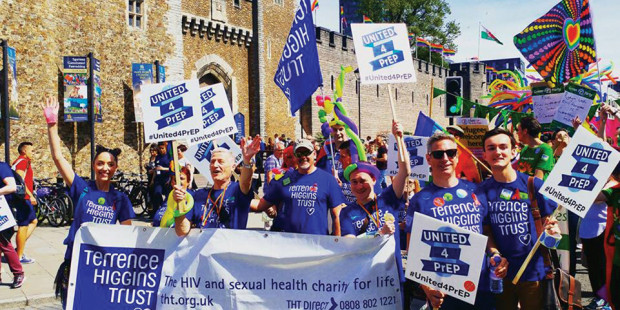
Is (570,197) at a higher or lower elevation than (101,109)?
→ lower

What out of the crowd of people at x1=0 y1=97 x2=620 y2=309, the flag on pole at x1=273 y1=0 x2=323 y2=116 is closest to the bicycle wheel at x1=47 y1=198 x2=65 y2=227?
the flag on pole at x1=273 y1=0 x2=323 y2=116

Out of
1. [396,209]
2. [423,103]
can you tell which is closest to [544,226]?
[396,209]

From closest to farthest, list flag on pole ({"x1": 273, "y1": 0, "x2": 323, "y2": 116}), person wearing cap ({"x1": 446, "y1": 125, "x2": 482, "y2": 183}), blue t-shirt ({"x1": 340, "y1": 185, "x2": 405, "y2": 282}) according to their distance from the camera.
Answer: blue t-shirt ({"x1": 340, "y1": 185, "x2": 405, "y2": 282}), person wearing cap ({"x1": 446, "y1": 125, "x2": 482, "y2": 183}), flag on pole ({"x1": 273, "y1": 0, "x2": 323, "y2": 116})

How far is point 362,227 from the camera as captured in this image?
4043 millimetres

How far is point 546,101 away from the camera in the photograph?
8312 millimetres

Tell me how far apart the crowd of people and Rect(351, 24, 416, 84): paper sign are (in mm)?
1040

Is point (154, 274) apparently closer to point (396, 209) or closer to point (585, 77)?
point (396, 209)

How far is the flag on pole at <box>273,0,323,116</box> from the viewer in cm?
627

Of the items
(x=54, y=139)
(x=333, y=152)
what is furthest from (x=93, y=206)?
(x=333, y=152)

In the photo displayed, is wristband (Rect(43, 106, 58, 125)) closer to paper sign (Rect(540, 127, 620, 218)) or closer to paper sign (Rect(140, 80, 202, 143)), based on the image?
paper sign (Rect(140, 80, 202, 143))

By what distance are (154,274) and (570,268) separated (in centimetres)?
431

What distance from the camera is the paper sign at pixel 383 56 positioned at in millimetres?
5457

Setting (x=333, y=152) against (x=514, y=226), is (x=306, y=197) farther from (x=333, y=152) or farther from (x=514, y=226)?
(x=333, y=152)

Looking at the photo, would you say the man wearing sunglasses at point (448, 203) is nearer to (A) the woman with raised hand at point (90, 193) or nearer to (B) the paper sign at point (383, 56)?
(B) the paper sign at point (383, 56)
